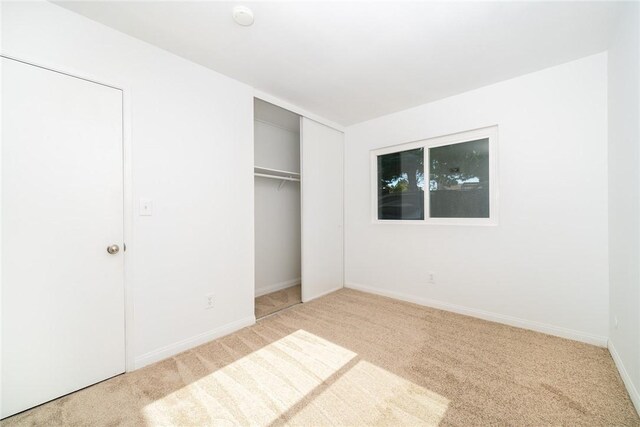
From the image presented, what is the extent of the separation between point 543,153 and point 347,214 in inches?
92.1

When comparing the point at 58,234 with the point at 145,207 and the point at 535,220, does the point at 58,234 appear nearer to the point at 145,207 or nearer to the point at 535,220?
the point at 145,207

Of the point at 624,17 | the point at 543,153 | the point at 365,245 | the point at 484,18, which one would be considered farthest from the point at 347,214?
the point at 624,17

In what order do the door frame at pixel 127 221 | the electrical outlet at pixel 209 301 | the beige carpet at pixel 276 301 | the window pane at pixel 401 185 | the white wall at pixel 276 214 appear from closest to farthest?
the door frame at pixel 127 221, the electrical outlet at pixel 209 301, the beige carpet at pixel 276 301, the window pane at pixel 401 185, the white wall at pixel 276 214

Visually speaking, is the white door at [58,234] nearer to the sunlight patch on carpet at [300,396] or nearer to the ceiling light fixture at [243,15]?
the sunlight patch on carpet at [300,396]

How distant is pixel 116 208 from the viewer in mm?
1827

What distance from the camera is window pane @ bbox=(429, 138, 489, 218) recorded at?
2779mm

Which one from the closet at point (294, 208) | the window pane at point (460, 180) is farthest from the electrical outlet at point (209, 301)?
the window pane at point (460, 180)

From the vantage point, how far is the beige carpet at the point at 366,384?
1.43 metres

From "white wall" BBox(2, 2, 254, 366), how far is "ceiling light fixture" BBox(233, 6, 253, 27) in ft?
2.41

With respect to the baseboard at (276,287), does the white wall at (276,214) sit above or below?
above

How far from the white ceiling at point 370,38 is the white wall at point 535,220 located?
26 cm

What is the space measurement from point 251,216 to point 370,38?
1.88 metres

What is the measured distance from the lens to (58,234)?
63.2 inches

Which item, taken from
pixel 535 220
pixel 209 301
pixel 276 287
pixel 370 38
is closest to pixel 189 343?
pixel 209 301
